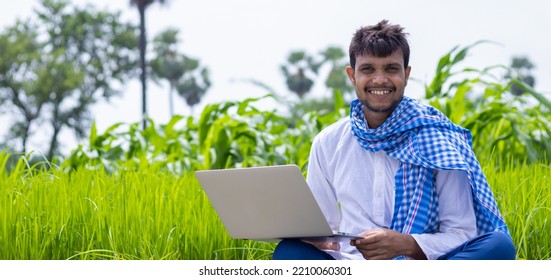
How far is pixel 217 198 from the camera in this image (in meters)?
2.44

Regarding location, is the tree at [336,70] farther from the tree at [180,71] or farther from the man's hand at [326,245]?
the man's hand at [326,245]

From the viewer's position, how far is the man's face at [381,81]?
8.02 ft

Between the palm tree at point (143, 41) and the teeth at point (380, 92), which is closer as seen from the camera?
the teeth at point (380, 92)

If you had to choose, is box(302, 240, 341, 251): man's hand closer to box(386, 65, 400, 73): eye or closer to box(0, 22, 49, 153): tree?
box(386, 65, 400, 73): eye

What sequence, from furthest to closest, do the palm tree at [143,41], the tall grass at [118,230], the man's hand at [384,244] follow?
the palm tree at [143,41] < the tall grass at [118,230] < the man's hand at [384,244]

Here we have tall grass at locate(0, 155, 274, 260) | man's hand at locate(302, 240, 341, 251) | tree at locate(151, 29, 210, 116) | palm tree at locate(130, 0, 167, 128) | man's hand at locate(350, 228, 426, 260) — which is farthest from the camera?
tree at locate(151, 29, 210, 116)

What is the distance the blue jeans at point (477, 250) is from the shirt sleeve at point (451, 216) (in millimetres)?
32

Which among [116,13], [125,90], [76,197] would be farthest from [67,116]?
[76,197]

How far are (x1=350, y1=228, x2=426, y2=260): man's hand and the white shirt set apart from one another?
0.15 ft

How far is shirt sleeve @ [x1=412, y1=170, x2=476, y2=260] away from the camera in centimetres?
236

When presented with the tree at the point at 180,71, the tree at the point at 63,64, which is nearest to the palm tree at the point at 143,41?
the tree at the point at 63,64

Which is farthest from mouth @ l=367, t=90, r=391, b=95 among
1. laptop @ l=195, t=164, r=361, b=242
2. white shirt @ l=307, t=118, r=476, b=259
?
laptop @ l=195, t=164, r=361, b=242

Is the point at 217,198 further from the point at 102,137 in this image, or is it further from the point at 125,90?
the point at 125,90
